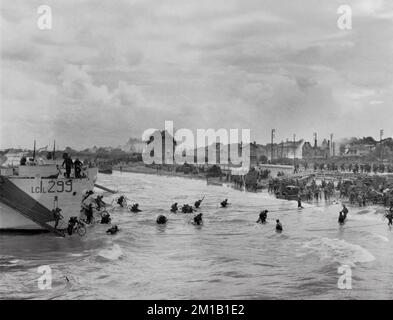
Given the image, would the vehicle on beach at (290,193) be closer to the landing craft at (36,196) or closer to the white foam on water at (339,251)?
the white foam on water at (339,251)

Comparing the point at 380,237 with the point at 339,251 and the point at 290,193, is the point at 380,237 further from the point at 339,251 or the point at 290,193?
the point at 290,193

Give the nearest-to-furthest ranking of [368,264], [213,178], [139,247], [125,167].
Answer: [368,264]
[139,247]
[213,178]
[125,167]

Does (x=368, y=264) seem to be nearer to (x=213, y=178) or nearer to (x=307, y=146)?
(x=213, y=178)

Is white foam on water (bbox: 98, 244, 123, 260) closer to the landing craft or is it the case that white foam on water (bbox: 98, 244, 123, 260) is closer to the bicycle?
the bicycle

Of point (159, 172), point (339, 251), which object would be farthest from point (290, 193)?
point (159, 172)

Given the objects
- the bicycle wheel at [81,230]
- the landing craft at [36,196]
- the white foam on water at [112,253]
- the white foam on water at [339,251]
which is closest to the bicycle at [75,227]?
the bicycle wheel at [81,230]

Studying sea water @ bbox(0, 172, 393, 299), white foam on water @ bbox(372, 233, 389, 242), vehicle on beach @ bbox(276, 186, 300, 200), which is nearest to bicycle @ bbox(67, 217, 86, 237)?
sea water @ bbox(0, 172, 393, 299)
